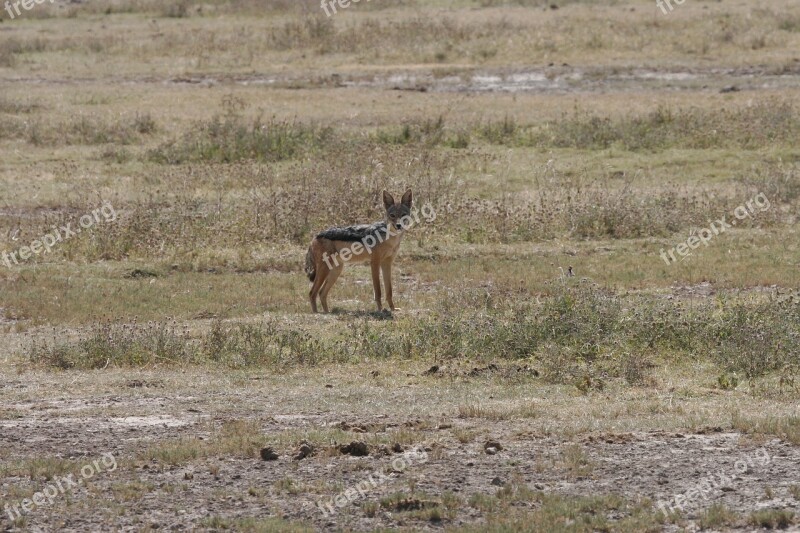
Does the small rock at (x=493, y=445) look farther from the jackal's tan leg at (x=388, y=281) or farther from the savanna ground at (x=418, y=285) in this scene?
the jackal's tan leg at (x=388, y=281)

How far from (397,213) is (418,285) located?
8.61 ft

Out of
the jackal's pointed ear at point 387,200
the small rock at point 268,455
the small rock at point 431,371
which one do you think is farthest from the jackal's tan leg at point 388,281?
the small rock at point 268,455

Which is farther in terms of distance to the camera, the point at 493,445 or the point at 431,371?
the point at 431,371

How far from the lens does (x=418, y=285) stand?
19.5 meters

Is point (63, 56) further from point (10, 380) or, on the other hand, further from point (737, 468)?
point (737, 468)

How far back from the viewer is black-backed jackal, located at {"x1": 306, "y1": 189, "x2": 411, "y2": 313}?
676 inches

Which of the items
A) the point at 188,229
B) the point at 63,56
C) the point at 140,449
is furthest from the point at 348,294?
the point at 63,56

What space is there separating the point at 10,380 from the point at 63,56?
3141cm

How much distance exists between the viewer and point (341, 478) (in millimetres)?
10133

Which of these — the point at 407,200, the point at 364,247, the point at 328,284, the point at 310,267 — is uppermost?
the point at 407,200

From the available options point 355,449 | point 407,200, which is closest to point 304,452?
point 355,449

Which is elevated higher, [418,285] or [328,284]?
[328,284]

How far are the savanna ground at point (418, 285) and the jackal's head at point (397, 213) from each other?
4.00 ft

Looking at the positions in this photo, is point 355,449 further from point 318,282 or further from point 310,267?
point 310,267
